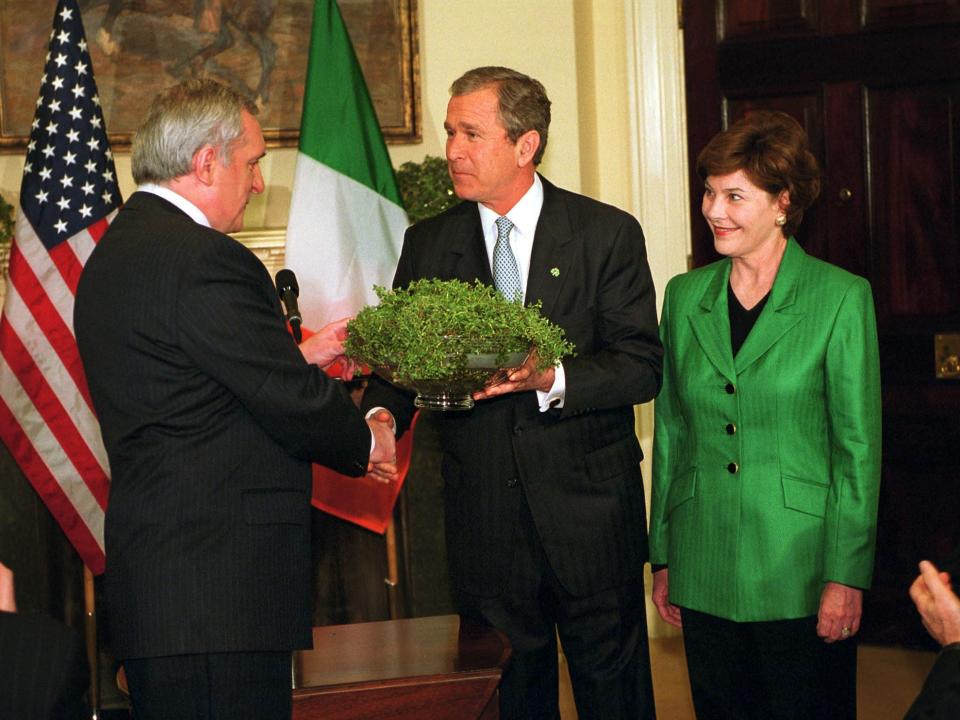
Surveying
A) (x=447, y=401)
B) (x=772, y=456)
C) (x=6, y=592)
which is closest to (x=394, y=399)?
(x=447, y=401)

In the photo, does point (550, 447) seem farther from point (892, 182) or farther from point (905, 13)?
point (905, 13)

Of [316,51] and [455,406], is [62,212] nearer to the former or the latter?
[316,51]

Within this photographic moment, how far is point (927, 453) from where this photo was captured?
4711 millimetres

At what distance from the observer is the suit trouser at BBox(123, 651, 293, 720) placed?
237cm

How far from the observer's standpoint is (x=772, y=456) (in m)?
2.88

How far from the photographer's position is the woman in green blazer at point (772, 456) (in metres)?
2.84

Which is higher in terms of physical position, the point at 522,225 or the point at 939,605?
the point at 522,225

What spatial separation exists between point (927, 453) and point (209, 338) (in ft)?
10.6

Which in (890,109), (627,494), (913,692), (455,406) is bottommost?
(913,692)

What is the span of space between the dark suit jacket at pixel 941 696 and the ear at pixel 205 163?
1602 millimetres

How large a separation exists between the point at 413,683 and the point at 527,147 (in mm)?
1315

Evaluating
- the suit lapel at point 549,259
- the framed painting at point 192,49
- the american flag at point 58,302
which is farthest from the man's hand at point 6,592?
the framed painting at point 192,49

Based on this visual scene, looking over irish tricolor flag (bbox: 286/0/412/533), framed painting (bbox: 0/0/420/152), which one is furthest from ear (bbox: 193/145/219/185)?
framed painting (bbox: 0/0/420/152)

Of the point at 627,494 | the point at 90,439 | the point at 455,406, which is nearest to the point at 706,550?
the point at 627,494
